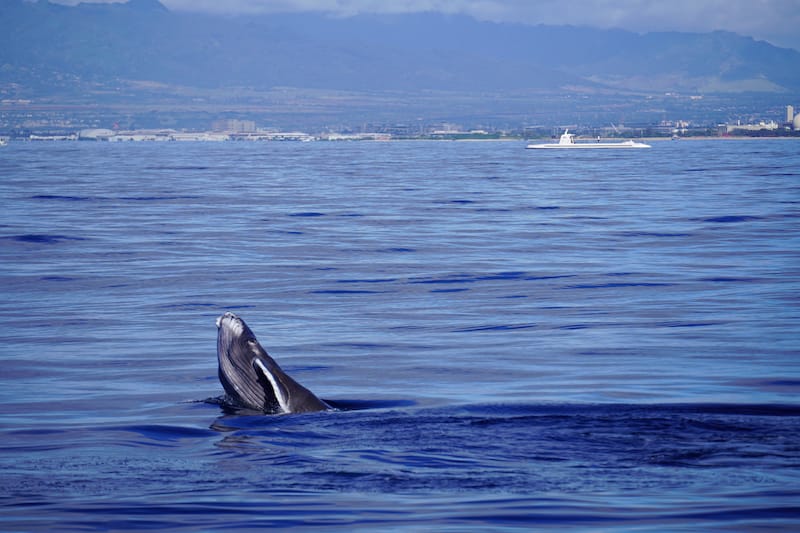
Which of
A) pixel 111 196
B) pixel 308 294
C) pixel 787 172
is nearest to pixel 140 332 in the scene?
pixel 308 294

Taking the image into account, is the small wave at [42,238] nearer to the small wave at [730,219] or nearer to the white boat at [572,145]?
the small wave at [730,219]

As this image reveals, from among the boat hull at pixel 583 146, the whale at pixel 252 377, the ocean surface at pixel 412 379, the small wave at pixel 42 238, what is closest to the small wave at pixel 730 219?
the ocean surface at pixel 412 379

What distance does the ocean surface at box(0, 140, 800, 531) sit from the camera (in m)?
7.27

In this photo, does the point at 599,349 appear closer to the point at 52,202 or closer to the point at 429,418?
the point at 429,418

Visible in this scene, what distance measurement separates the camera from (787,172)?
68125 millimetres

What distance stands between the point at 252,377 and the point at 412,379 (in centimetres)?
265

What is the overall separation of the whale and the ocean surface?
0.20 metres

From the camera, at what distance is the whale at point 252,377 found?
9.41 m

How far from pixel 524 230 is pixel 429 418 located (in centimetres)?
2131

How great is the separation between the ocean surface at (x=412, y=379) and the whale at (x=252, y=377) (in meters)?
0.20

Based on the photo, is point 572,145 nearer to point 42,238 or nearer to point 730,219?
point 730,219

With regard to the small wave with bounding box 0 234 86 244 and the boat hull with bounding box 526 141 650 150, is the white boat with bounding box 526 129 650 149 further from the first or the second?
the small wave with bounding box 0 234 86 244

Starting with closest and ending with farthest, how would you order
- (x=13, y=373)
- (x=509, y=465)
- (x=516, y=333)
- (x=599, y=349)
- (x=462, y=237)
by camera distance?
1. (x=509, y=465)
2. (x=13, y=373)
3. (x=599, y=349)
4. (x=516, y=333)
5. (x=462, y=237)

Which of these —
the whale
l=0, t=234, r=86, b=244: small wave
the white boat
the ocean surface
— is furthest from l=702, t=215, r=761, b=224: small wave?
the white boat
